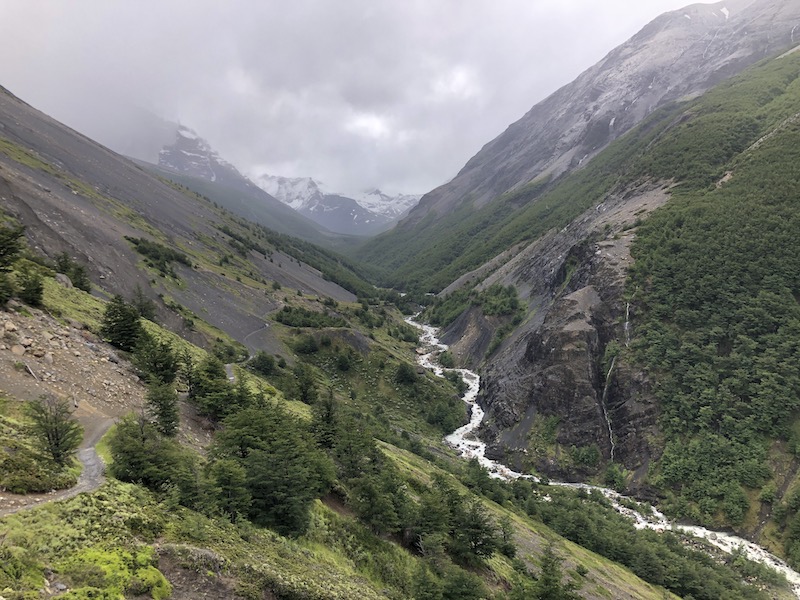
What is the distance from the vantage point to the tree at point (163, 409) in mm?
16625

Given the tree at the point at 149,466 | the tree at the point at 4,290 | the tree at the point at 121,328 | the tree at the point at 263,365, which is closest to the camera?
the tree at the point at 149,466

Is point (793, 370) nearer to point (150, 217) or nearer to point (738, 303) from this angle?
point (738, 303)

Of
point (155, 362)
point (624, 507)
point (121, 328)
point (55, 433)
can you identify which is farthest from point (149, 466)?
point (624, 507)

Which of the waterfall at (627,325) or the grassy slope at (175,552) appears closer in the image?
the grassy slope at (175,552)

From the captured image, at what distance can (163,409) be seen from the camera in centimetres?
1691

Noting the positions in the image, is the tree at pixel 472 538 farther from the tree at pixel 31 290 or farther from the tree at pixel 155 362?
the tree at pixel 31 290

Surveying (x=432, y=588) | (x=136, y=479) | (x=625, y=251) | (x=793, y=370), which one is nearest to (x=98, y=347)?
(x=136, y=479)

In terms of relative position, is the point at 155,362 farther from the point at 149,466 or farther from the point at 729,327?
the point at 729,327

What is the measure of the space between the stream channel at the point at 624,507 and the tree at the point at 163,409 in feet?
138

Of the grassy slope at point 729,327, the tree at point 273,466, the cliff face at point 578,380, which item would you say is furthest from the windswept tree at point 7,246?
the grassy slope at point 729,327

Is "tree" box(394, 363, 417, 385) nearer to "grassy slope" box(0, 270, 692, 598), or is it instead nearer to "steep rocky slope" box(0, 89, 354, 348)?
"steep rocky slope" box(0, 89, 354, 348)

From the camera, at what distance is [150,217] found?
96250mm

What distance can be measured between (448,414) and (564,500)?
23.9 metres

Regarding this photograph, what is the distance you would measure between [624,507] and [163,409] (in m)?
49.8
